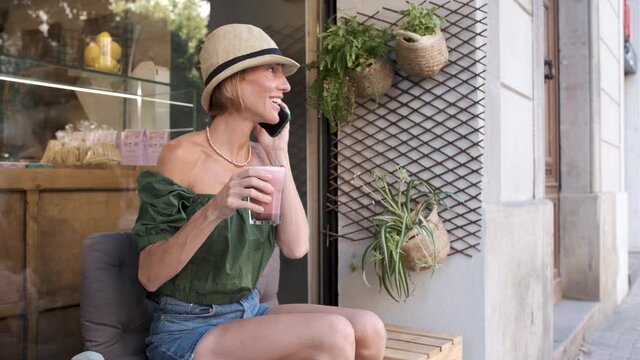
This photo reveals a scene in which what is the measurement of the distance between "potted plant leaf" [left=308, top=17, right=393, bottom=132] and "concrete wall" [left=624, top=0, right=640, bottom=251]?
998 centimetres

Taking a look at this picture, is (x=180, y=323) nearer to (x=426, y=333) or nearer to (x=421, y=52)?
(x=426, y=333)

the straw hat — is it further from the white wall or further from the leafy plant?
the white wall

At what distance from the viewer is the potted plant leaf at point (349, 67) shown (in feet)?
9.78

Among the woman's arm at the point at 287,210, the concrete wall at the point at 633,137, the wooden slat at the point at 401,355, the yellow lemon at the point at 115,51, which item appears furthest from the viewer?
the concrete wall at the point at 633,137

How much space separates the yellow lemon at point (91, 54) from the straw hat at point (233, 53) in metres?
2.24

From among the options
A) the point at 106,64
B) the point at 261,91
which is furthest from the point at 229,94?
the point at 106,64

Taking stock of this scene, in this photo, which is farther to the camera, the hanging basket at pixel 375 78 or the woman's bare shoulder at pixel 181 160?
the hanging basket at pixel 375 78

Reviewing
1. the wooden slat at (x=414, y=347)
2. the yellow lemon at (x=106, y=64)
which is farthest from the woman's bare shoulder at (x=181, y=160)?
the yellow lemon at (x=106, y=64)

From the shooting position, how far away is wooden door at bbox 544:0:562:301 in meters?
5.77

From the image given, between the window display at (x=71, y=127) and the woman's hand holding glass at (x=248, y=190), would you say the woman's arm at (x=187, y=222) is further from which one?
the window display at (x=71, y=127)

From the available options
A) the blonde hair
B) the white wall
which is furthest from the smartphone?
the white wall

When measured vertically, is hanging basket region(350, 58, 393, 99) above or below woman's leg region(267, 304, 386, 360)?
above

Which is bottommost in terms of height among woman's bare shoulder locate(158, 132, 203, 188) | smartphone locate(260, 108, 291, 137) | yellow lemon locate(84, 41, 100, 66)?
woman's bare shoulder locate(158, 132, 203, 188)

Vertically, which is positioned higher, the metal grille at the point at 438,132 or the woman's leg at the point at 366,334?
the metal grille at the point at 438,132
